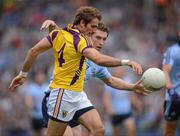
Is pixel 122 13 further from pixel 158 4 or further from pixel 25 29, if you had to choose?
pixel 25 29

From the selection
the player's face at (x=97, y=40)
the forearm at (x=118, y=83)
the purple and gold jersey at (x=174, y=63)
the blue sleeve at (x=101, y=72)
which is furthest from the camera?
the purple and gold jersey at (x=174, y=63)

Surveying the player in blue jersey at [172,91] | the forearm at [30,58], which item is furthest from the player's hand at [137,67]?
the player in blue jersey at [172,91]

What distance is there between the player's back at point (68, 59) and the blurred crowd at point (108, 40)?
27.1ft

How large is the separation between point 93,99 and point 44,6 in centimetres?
628

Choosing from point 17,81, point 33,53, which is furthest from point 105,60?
point 17,81

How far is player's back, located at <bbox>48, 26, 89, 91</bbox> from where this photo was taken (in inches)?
424

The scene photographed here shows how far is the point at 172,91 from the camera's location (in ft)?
44.3

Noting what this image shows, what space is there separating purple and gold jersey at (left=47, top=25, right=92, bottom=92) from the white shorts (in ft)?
0.29

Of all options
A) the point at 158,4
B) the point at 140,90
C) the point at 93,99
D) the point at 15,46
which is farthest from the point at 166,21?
the point at 140,90

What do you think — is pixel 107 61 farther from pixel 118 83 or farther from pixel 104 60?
pixel 118 83

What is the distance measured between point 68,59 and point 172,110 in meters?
3.40

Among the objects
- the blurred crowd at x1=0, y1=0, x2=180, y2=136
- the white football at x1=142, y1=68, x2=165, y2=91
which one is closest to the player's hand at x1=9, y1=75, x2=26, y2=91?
the white football at x1=142, y1=68, x2=165, y2=91

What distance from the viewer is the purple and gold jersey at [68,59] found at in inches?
424

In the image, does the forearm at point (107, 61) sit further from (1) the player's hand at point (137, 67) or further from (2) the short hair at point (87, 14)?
(2) the short hair at point (87, 14)
